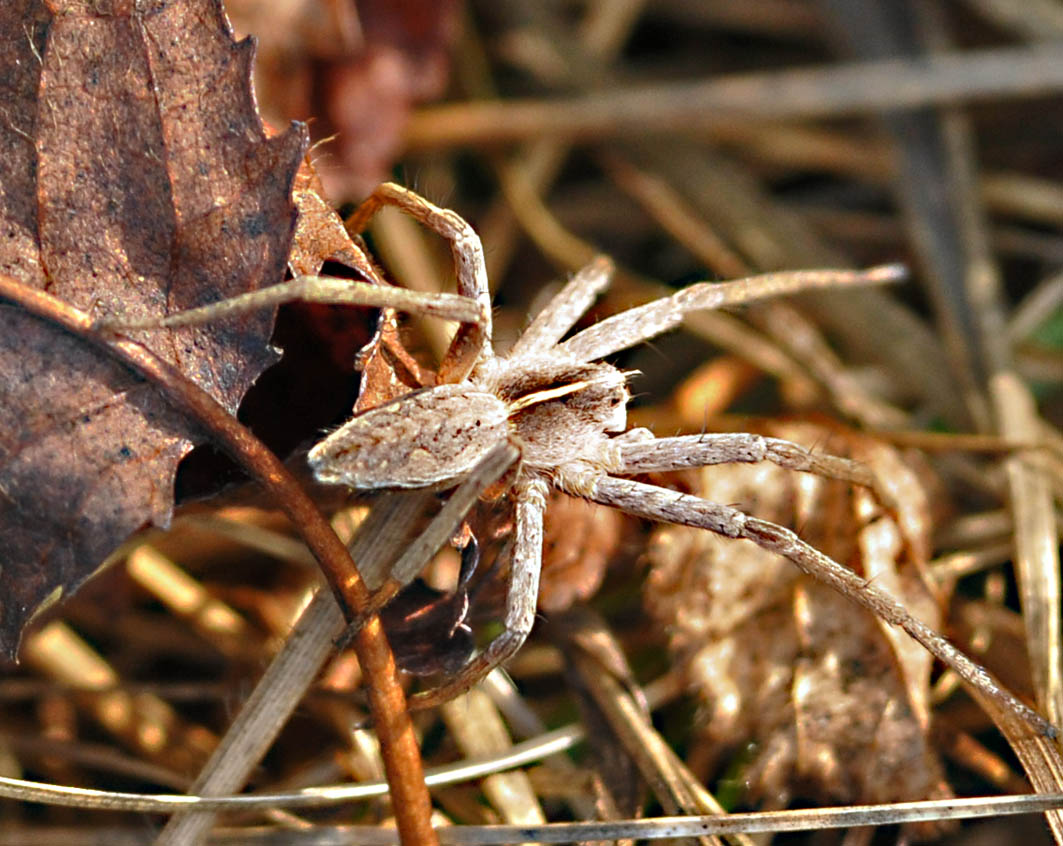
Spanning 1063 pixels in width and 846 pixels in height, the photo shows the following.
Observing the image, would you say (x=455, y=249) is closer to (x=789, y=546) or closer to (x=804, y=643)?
(x=789, y=546)

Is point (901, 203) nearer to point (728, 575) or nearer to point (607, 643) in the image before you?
point (728, 575)

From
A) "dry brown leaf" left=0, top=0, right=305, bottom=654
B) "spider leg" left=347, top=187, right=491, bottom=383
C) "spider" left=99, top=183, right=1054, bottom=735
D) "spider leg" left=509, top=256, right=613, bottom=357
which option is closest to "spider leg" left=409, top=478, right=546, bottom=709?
"spider" left=99, top=183, right=1054, bottom=735

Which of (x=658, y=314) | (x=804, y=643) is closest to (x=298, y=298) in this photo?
(x=658, y=314)

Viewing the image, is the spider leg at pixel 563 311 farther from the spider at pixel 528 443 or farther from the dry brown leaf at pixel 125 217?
the dry brown leaf at pixel 125 217

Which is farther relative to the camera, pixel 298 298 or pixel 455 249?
pixel 455 249

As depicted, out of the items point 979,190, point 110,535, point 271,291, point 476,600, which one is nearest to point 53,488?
point 110,535

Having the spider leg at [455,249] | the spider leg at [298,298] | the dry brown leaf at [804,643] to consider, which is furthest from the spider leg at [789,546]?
the spider leg at [298,298]

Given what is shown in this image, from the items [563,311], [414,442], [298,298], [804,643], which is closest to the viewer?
[298,298]
